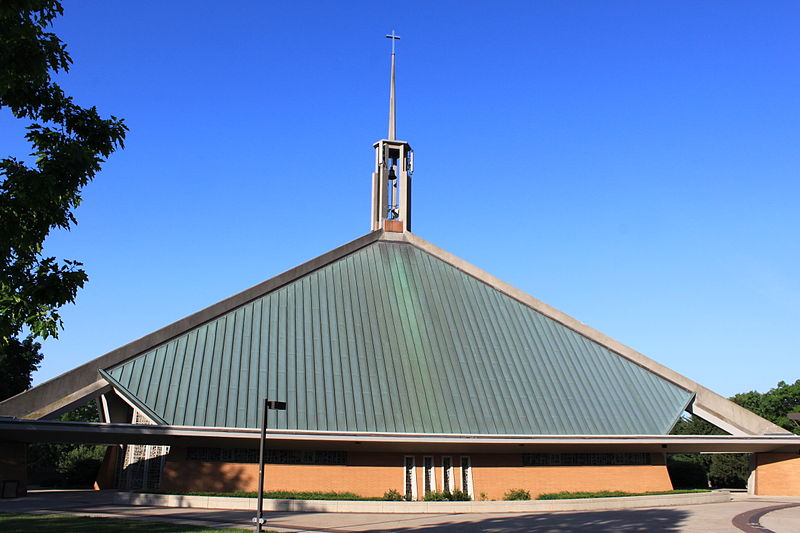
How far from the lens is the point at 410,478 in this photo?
83.4ft

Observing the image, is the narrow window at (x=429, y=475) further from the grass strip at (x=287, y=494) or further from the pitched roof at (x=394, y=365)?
the grass strip at (x=287, y=494)

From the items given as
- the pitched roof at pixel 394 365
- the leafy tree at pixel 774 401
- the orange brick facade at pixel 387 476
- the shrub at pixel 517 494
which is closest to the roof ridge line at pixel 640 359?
the pitched roof at pixel 394 365

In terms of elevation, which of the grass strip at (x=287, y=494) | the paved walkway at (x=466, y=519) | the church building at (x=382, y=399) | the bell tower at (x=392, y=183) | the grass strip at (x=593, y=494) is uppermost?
the bell tower at (x=392, y=183)

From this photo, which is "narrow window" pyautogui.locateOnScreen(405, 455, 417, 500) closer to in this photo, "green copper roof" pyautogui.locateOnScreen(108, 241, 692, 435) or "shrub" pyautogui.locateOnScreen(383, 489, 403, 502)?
"shrub" pyautogui.locateOnScreen(383, 489, 403, 502)

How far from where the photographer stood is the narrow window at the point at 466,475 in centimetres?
2566

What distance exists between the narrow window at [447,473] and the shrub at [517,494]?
6.48 feet

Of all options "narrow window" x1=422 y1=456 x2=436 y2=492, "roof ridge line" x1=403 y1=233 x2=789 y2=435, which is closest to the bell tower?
"roof ridge line" x1=403 y1=233 x2=789 y2=435

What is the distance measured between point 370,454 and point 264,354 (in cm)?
546

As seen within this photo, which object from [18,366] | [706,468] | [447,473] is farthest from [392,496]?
[18,366]

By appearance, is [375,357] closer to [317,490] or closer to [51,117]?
Result: [317,490]

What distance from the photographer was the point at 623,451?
27.8m

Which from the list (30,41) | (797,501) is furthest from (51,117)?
(797,501)

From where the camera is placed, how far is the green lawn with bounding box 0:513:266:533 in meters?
15.1

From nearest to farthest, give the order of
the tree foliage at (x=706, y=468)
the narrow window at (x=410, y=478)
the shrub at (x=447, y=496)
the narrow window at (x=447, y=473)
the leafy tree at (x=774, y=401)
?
the shrub at (x=447, y=496)
the narrow window at (x=410, y=478)
the narrow window at (x=447, y=473)
the tree foliage at (x=706, y=468)
the leafy tree at (x=774, y=401)
